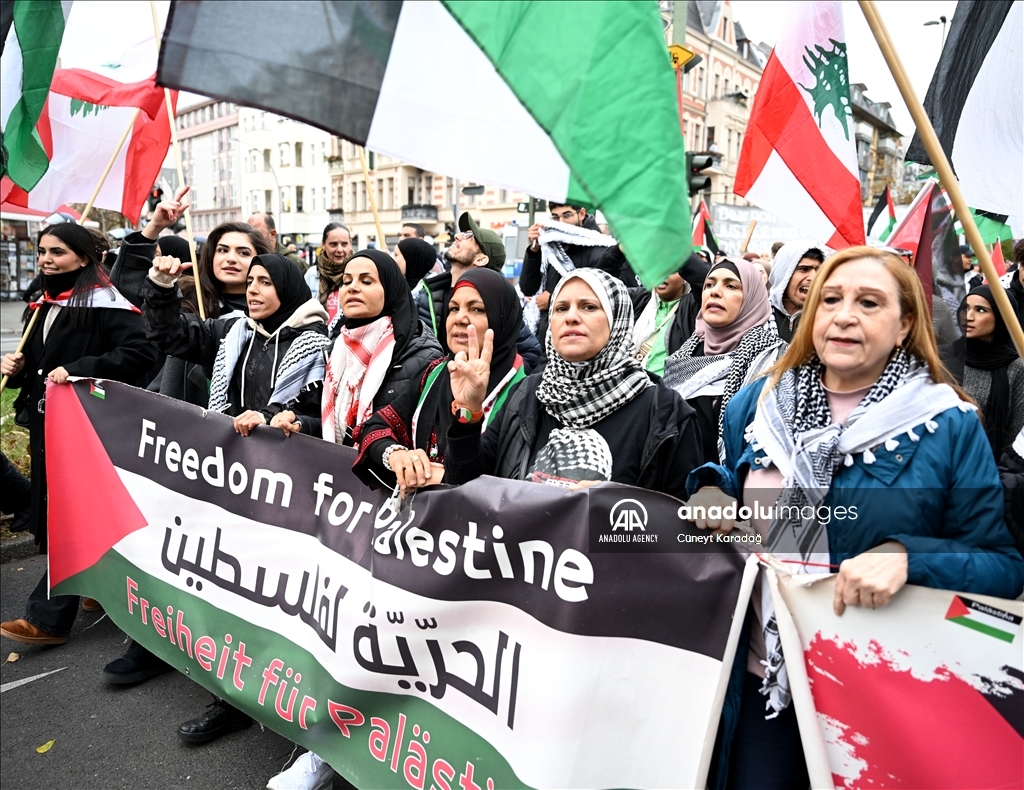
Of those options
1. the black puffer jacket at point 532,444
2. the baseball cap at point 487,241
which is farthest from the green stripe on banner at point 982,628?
the baseball cap at point 487,241

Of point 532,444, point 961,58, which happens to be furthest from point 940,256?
point 532,444

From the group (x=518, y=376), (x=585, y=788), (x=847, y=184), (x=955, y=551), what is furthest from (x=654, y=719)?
(x=847, y=184)

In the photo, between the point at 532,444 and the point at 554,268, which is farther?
the point at 554,268

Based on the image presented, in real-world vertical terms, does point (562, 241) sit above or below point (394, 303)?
above

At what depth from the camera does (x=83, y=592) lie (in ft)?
12.6

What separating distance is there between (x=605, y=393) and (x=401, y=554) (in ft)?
2.74

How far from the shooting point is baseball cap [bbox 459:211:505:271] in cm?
571

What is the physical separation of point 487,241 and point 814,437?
411 centimetres

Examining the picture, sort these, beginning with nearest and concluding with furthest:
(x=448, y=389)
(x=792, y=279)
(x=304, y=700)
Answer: (x=304, y=700) → (x=448, y=389) → (x=792, y=279)

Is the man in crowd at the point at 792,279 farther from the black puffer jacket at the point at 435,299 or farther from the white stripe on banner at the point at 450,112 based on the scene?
the white stripe on banner at the point at 450,112

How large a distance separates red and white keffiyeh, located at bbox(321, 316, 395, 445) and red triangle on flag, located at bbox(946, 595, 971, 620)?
2.16m

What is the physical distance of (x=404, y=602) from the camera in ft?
8.35

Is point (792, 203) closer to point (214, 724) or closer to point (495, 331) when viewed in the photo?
point (495, 331)

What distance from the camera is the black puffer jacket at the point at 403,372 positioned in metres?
3.24
